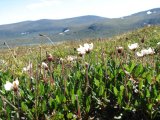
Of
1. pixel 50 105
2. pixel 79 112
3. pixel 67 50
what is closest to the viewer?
pixel 79 112

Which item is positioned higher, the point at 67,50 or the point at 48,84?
the point at 48,84

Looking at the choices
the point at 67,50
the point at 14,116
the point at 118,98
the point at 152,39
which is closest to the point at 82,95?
the point at 118,98

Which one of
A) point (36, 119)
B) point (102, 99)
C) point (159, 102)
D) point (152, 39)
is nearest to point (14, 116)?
point (36, 119)

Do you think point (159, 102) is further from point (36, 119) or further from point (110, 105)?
point (36, 119)

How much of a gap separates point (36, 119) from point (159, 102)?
1.50m

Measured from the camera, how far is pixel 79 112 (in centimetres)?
444

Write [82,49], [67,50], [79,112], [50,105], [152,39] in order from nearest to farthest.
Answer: [79,112]
[50,105]
[82,49]
[152,39]
[67,50]

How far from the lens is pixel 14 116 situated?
452 centimetres

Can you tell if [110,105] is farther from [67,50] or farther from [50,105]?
[67,50]

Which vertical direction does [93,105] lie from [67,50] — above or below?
above

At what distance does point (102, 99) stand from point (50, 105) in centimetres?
70

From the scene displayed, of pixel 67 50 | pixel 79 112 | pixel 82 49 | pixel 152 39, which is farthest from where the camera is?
pixel 67 50

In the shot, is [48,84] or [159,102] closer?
[159,102]

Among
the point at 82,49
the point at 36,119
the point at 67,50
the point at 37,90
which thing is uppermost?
the point at 82,49
